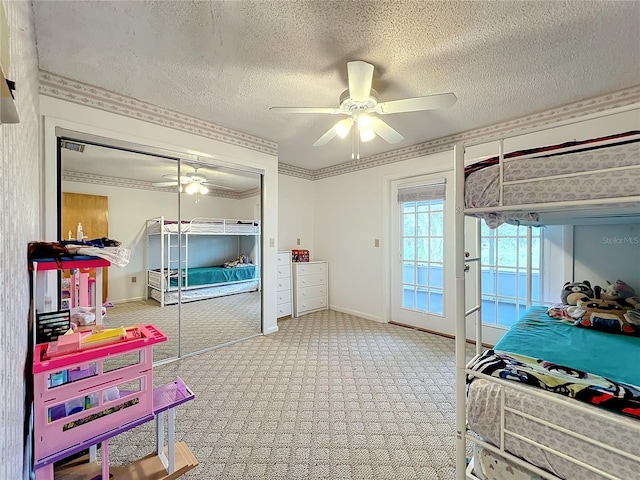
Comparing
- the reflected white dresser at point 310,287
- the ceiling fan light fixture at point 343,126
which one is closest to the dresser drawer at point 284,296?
the reflected white dresser at point 310,287

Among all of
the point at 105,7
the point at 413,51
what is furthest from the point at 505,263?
the point at 105,7

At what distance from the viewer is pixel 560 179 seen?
3.38 feet

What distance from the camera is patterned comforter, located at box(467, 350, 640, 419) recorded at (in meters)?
A: 0.89

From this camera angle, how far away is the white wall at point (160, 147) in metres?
2.04

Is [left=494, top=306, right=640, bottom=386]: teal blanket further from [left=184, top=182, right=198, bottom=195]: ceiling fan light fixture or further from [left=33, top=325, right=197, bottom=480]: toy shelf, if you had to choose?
[left=184, top=182, right=198, bottom=195]: ceiling fan light fixture

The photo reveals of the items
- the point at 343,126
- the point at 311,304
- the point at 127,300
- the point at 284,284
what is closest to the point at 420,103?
the point at 343,126

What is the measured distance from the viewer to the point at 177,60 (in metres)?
1.87

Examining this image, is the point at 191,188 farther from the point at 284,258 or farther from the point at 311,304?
the point at 311,304

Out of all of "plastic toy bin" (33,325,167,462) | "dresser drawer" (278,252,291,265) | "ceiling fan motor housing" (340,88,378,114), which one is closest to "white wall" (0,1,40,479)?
"plastic toy bin" (33,325,167,462)

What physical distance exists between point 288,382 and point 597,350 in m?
2.02

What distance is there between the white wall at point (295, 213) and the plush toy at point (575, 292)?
127 inches

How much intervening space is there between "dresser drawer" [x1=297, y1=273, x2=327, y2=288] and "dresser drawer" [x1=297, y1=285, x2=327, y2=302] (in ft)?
0.19

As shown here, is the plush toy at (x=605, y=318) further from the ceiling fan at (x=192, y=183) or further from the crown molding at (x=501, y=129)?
the ceiling fan at (x=192, y=183)

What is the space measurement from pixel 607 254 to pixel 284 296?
136 inches
